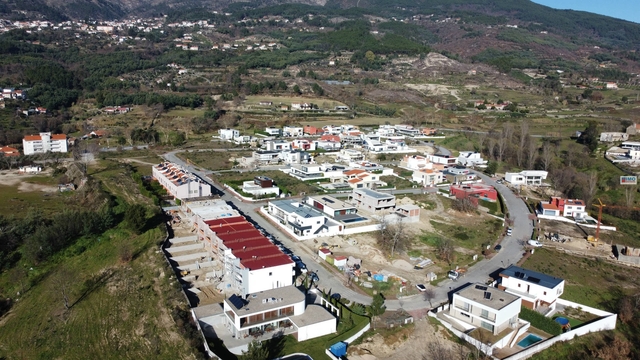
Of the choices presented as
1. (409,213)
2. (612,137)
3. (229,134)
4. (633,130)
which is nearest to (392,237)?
(409,213)

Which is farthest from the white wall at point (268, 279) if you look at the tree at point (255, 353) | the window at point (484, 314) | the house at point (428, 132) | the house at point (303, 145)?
the house at point (428, 132)

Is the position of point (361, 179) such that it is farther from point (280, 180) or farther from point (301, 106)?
point (301, 106)

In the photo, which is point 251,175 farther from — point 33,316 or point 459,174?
point 33,316

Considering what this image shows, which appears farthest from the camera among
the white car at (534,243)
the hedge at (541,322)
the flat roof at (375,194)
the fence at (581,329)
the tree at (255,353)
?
the flat roof at (375,194)

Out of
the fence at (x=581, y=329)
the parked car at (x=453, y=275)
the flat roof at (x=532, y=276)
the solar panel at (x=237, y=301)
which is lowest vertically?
the fence at (x=581, y=329)

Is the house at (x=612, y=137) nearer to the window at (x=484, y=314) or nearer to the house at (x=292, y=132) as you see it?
the house at (x=292, y=132)

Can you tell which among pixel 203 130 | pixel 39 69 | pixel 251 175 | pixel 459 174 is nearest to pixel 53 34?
pixel 39 69
